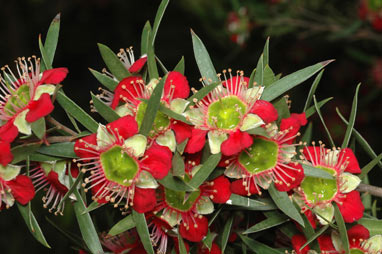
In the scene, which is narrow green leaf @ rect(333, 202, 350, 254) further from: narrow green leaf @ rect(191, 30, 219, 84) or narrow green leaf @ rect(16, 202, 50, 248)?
narrow green leaf @ rect(16, 202, 50, 248)

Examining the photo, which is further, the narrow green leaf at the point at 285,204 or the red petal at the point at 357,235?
the red petal at the point at 357,235

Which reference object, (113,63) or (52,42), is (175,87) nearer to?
(113,63)

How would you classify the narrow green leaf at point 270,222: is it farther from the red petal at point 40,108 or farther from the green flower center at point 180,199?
the red petal at point 40,108

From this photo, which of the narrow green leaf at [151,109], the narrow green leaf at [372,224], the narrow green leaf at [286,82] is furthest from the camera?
the narrow green leaf at [372,224]

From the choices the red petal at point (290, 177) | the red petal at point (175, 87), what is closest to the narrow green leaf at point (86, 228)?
the red petal at point (175, 87)

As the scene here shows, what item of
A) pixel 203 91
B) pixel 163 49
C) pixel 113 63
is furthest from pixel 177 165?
pixel 163 49

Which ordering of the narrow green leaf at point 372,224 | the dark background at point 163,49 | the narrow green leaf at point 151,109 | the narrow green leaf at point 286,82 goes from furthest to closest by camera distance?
the dark background at point 163,49
the narrow green leaf at point 372,224
the narrow green leaf at point 286,82
the narrow green leaf at point 151,109

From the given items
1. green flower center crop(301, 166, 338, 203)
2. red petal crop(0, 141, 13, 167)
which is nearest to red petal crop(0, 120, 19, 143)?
red petal crop(0, 141, 13, 167)
